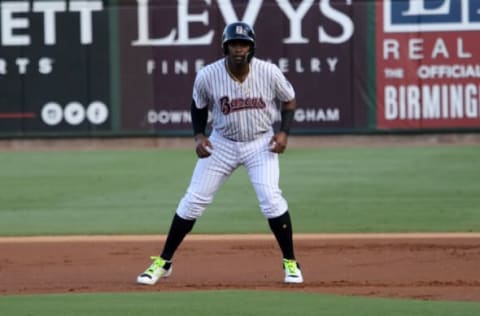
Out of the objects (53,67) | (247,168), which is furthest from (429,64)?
(247,168)

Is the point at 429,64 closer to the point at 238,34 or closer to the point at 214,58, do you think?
the point at 214,58

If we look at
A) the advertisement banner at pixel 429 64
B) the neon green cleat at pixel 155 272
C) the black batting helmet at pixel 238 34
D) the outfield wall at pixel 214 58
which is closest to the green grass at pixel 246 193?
the advertisement banner at pixel 429 64

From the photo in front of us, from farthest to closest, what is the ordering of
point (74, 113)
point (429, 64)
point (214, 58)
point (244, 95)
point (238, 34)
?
point (74, 113) → point (214, 58) → point (429, 64) → point (244, 95) → point (238, 34)

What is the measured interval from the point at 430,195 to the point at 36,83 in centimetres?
1229

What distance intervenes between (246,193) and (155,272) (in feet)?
25.1

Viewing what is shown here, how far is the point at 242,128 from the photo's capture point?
30.9 ft

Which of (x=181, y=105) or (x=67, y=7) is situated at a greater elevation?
(x=67, y=7)

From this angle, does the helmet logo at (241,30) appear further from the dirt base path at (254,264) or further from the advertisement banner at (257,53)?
the advertisement banner at (257,53)

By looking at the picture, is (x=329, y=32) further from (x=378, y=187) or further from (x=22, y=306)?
(x=22, y=306)

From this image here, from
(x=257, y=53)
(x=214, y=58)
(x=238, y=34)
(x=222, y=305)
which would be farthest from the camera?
(x=214, y=58)

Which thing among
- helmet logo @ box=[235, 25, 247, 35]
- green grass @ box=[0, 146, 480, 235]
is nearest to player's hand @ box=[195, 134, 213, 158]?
helmet logo @ box=[235, 25, 247, 35]

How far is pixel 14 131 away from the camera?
26.9m

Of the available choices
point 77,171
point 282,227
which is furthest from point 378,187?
point 282,227

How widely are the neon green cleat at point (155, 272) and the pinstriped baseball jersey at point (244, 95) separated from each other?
1.08 metres
